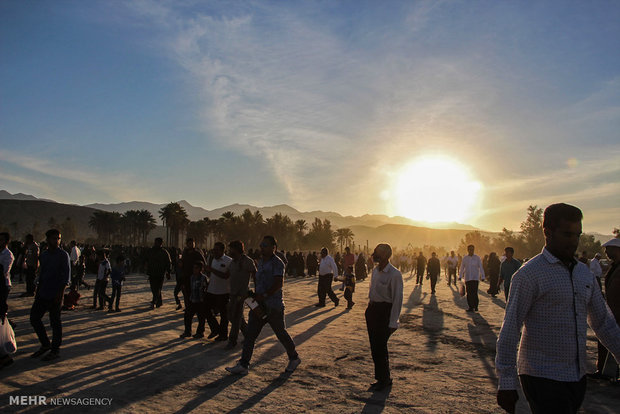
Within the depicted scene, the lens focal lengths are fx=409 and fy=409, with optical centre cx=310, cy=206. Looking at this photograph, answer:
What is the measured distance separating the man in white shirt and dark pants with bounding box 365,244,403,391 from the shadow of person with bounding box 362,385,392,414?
0.07 meters

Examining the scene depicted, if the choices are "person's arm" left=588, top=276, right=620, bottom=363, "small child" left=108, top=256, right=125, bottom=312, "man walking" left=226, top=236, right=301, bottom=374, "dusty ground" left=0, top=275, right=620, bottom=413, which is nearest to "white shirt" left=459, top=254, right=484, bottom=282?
"dusty ground" left=0, top=275, right=620, bottom=413

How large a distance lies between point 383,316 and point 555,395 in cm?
299

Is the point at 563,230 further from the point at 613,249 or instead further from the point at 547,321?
the point at 613,249

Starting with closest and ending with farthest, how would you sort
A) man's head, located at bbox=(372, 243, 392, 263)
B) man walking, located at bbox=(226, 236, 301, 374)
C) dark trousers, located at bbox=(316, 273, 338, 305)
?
man's head, located at bbox=(372, 243, 392, 263), man walking, located at bbox=(226, 236, 301, 374), dark trousers, located at bbox=(316, 273, 338, 305)

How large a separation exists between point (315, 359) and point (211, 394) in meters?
2.31

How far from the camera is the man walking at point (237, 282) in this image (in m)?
7.42

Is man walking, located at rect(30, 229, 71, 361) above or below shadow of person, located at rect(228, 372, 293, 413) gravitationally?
above

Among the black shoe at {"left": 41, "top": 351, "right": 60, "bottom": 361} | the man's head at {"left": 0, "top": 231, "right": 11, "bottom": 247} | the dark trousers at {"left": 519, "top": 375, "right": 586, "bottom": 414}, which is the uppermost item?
the man's head at {"left": 0, "top": 231, "right": 11, "bottom": 247}

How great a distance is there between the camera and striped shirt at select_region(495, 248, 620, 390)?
2625 mm

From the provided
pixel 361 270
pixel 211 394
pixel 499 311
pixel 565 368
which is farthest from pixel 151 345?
pixel 361 270

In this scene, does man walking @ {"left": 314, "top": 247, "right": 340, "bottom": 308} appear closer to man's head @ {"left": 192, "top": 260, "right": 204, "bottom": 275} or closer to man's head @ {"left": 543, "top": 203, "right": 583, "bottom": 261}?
man's head @ {"left": 192, "top": 260, "right": 204, "bottom": 275}

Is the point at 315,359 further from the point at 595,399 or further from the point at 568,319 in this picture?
the point at 568,319

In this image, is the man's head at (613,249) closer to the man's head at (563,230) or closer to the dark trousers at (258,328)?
the man's head at (563,230)

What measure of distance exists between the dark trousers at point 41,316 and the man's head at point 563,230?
6.74 metres
